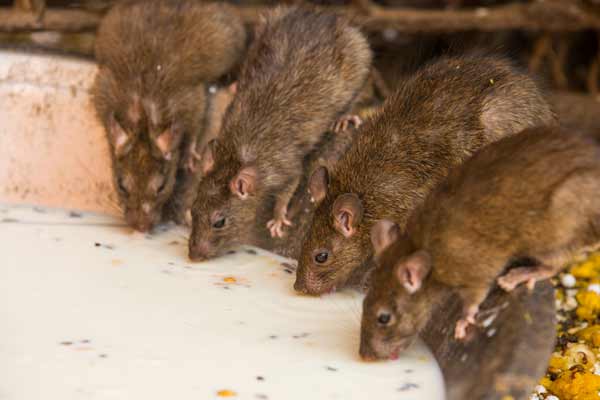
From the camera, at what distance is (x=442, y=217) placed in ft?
11.2

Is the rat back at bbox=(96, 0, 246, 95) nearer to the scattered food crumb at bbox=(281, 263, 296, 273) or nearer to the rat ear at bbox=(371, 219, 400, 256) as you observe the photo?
the scattered food crumb at bbox=(281, 263, 296, 273)

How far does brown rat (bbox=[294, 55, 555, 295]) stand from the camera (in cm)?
408

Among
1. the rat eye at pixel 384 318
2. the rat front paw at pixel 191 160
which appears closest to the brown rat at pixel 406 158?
the rat eye at pixel 384 318

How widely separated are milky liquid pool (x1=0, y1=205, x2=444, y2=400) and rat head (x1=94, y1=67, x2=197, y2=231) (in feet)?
0.98

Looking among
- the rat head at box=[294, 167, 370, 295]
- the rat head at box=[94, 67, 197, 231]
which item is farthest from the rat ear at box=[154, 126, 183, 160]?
the rat head at box=[294, 167, 370, 295]

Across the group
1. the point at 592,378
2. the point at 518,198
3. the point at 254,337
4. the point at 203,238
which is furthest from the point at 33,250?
the point at 592,378

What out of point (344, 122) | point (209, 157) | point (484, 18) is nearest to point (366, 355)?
point (209, 157)

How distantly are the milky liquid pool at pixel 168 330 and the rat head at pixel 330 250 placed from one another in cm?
8

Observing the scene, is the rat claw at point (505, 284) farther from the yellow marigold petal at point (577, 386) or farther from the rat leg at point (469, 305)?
the yellow marigold petal at point (577, 386)

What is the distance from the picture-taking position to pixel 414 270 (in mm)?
3309

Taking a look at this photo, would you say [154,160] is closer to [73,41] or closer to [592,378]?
[73,41]

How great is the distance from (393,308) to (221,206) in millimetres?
1432

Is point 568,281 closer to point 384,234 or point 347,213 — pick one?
point 347,213

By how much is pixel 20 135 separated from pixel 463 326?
2760mm
